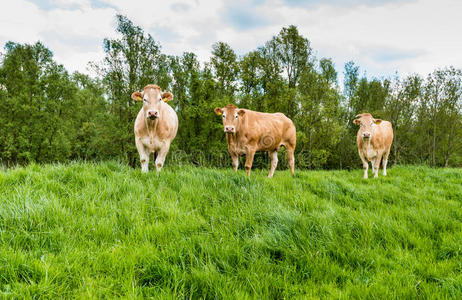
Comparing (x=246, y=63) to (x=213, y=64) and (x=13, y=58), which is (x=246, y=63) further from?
(x=13, y=58)

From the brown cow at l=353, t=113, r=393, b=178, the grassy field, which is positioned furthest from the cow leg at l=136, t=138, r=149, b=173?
the brown cow at l=353, t=113, r=393, b=178

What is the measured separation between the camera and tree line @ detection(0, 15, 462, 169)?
19.3 meters

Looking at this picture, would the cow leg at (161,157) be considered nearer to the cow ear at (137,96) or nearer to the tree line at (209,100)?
the cow ear at (137,96)

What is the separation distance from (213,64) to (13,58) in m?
19.4

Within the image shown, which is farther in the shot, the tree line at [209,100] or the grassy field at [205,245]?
the tree line at [209,100]

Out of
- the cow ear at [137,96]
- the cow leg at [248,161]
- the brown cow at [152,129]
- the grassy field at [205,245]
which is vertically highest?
the cow ear at [137,96]

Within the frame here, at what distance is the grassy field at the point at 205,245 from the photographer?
73.2 inches

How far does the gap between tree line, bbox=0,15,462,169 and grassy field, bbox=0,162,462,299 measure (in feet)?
50.8

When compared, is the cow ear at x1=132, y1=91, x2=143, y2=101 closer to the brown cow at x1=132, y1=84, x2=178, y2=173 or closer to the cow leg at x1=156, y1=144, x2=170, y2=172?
the brown cow at x1=132, y1=84, x2=178, y2=173

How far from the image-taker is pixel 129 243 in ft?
7.52

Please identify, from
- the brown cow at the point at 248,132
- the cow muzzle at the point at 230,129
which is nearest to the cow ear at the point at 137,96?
the brown cow at the point at 248,132

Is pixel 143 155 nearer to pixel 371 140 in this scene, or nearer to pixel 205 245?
pixel 205 245

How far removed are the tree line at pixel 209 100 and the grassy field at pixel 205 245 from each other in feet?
50.8

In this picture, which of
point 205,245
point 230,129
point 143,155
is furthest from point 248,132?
point 205,245
